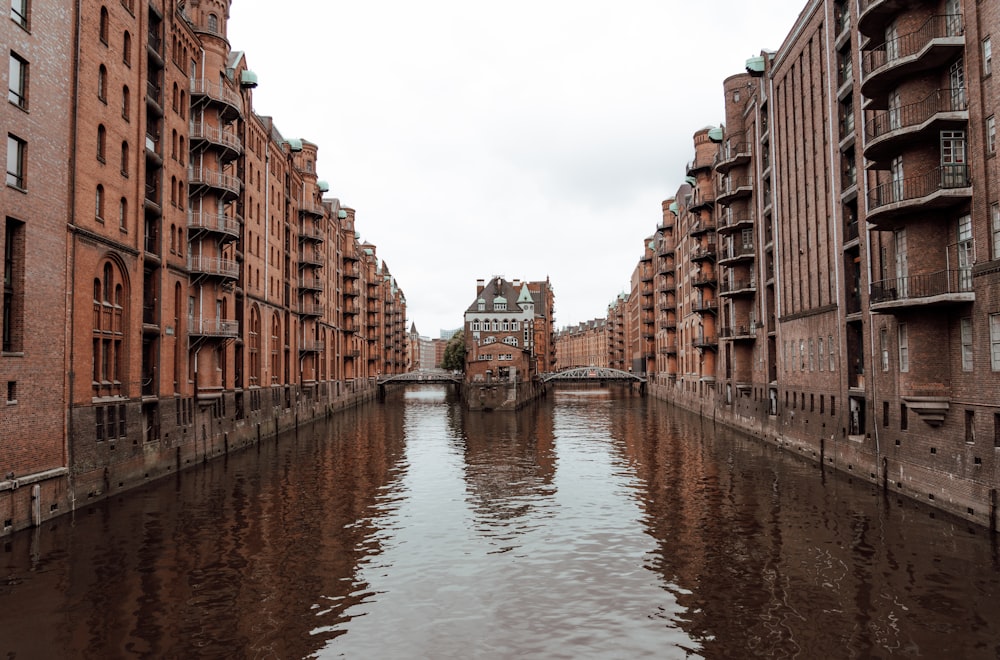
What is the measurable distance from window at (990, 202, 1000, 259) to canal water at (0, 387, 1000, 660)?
8.17 metres

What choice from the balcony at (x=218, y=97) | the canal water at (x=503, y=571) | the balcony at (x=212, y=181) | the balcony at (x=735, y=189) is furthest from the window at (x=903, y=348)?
the balcony at (x=218, y=97)

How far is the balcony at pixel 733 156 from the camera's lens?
47.8m

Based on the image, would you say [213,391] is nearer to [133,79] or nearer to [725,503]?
[133,79]

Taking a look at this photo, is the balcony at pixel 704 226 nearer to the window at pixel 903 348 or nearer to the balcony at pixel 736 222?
the balcony at pixel 736 222

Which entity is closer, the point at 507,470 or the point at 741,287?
the point at 507,470

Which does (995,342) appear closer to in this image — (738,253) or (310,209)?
(738,253)

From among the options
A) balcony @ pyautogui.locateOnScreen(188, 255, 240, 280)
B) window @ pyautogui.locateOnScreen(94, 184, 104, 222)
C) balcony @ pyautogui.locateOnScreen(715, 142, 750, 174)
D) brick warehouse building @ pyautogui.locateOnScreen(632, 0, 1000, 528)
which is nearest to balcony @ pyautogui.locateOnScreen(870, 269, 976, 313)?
brick warehouse building @ pyautogui.locateOnScreen(632, 0, 1000, 528)

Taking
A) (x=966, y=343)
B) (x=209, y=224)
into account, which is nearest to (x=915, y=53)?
(x=966, y=343)

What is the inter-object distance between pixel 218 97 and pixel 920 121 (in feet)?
107

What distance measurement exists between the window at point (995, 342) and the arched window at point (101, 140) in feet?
100

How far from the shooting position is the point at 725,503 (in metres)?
26.2

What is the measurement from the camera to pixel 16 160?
68.2 feet

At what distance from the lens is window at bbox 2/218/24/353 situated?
67.4 feet

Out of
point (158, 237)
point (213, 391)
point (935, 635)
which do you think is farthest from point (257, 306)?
point (935, 635)
